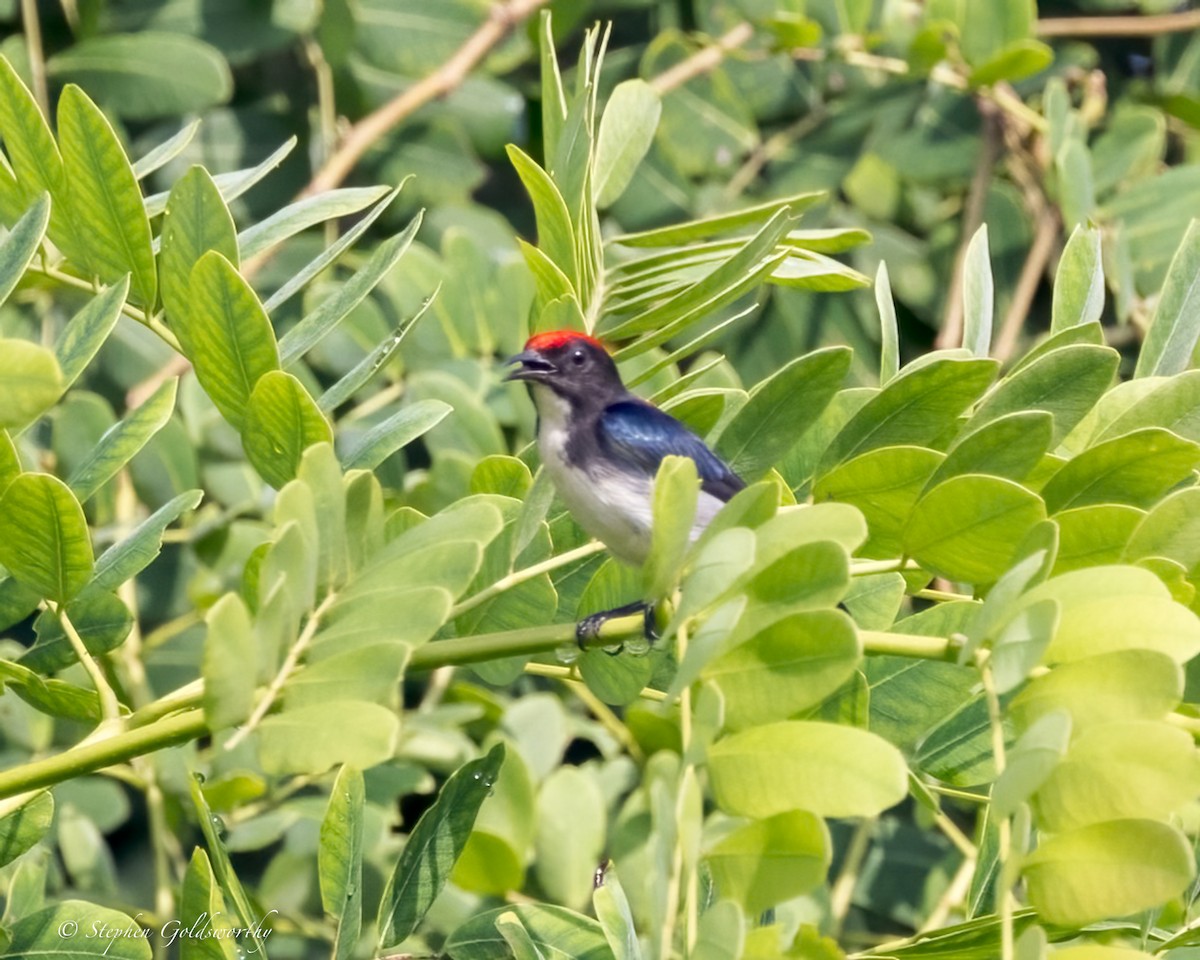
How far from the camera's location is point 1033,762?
1.22m

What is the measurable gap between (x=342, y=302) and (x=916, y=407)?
0.69m

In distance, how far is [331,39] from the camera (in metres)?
4.14

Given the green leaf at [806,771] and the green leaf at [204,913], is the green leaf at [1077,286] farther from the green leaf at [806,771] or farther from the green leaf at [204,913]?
the green leaf at [204,913]

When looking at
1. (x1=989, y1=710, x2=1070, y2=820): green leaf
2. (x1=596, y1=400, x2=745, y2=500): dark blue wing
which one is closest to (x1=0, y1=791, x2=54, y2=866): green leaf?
(x1=596, y1=400, x2=745, y2=500): dark blue wing

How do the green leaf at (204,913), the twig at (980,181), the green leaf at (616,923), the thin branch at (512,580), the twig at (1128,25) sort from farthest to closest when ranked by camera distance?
the twig at (1128,25)
the twig at (980,181)
the thin branch at (512,580)
the green leaf at (204,913)
the green leaf at (616,923)

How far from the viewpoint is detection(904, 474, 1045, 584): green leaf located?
5.02 feet

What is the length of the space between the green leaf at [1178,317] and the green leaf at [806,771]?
0.99 meters

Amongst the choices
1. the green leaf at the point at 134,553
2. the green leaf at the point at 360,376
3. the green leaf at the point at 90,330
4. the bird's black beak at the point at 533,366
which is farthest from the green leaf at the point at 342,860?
the bird's black beak at the point at 533,366

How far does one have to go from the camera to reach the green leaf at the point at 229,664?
122 centimetres

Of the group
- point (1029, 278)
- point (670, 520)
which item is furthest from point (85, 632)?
point (1029, 278)

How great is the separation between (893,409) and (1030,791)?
2.26 feet

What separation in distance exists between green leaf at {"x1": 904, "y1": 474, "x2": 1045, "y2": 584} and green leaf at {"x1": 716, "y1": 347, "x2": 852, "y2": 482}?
27 centimetres

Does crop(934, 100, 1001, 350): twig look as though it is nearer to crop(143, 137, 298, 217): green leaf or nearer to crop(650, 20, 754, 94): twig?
crop(650, 20, 754, 94): twig

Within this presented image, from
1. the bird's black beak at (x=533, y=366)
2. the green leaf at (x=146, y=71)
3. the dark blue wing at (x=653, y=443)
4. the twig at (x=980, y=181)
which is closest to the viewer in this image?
the dark blue wing at (x=653, y=443)
